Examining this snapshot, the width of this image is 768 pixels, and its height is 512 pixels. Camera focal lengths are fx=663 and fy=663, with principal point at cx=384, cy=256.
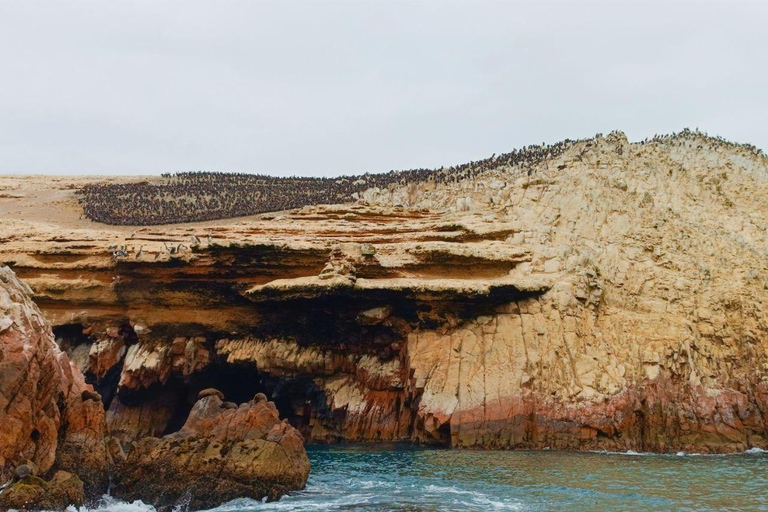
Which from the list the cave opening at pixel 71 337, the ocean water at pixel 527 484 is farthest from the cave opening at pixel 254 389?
the ocean water at pixel 527 484

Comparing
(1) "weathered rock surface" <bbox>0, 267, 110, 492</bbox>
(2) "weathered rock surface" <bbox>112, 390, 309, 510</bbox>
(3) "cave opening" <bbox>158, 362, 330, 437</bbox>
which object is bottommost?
(3) "cave opening" <bbox>158, 362, 330, 437</bbox>

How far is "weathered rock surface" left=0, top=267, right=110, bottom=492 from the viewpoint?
50.6 feet

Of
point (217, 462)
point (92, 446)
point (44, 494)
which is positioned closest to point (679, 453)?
point (217, 462)

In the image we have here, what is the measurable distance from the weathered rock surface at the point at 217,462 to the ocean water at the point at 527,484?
18.3 inches

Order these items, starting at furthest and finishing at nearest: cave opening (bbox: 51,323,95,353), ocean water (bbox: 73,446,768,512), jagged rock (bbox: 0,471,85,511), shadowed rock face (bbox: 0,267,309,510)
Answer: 1. cave opening (bbox: 51,323,95,353)
2. ocean water (bbox: 73,446,768,512)
3. shadowed rock face (bbox: 0,267,309,510)
4. jagged rock (bbox: 0,471,85,511)

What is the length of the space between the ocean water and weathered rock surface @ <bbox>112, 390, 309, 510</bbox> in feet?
1.52

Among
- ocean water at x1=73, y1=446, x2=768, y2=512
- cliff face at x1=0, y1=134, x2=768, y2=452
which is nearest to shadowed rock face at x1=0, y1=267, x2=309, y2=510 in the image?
ocean water at x1=73, y1=446, x2=768, y2=512

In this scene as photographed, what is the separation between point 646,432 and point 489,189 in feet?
51.6

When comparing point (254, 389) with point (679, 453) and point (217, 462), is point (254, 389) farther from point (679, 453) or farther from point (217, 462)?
point (679, 453)

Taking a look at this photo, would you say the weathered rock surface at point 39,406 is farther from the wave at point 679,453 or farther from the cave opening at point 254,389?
the wave at point 679,453

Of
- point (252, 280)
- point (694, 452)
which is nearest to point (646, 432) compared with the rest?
point (694, 452)

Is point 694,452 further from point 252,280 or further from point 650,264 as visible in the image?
point 252,280

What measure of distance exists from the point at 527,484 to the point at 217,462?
28.6 ft

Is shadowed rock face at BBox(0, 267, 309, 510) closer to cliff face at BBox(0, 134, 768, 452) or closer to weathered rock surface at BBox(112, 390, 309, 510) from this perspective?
weathered rock surface at BBox(112, 390, 309, 510)
